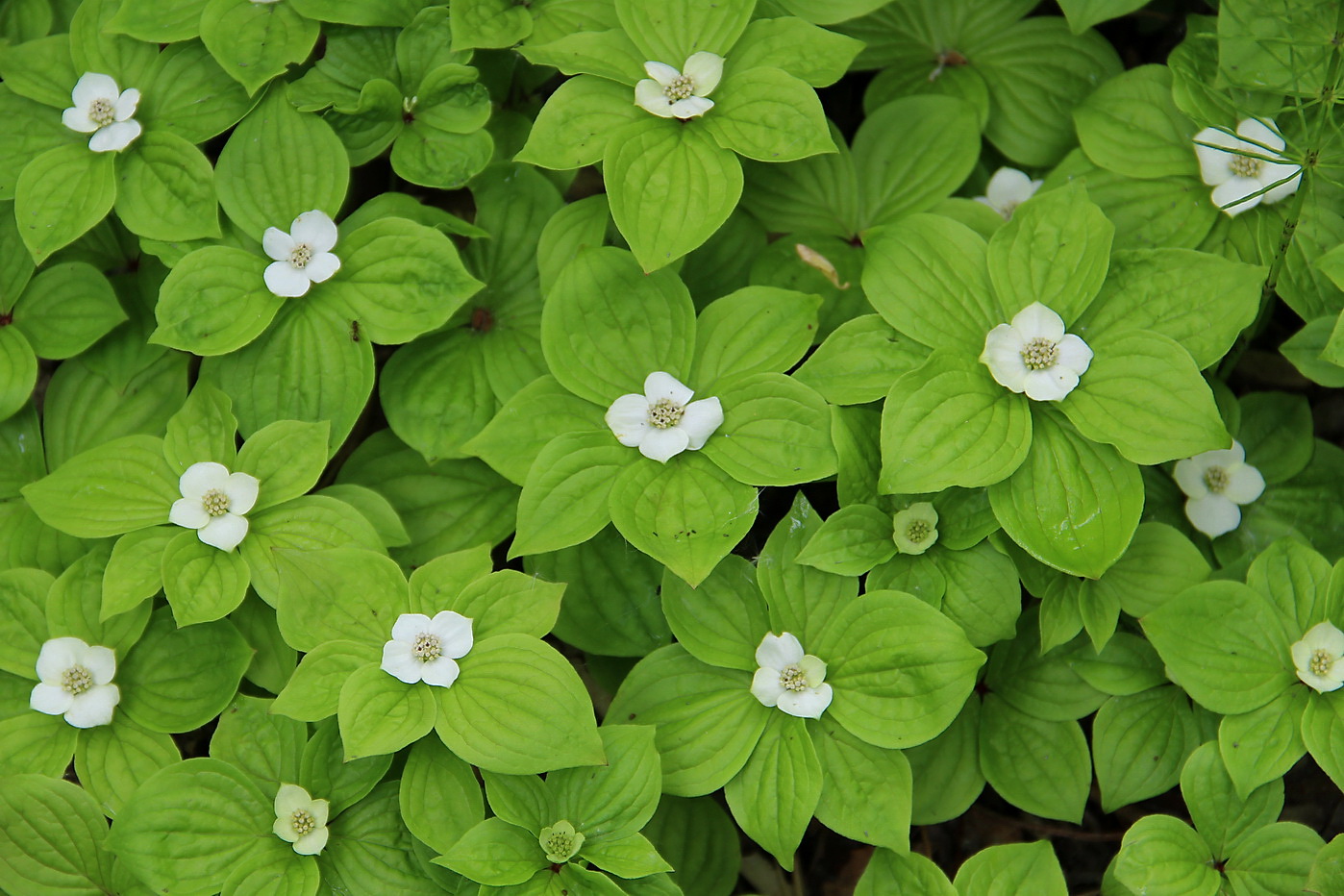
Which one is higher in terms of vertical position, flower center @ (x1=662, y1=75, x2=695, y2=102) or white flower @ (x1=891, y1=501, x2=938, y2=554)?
flower center @ (x1=662, y1=75, x2=695, y2=102)

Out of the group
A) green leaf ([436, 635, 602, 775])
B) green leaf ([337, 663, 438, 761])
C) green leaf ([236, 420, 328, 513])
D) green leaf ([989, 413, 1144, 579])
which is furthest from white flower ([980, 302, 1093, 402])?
green leaf ([236, 420, 328, 513])

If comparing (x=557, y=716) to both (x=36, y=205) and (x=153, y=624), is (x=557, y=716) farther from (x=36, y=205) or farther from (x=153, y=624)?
(x=36, y=205)

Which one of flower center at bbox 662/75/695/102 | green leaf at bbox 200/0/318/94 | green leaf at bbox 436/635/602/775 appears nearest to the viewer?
green leaf at bbox 436/635/602/775

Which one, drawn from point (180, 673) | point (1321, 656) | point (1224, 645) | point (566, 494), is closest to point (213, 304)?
point (180, 673)

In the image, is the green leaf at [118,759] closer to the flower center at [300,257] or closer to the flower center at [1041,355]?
the flower center at [300,257]

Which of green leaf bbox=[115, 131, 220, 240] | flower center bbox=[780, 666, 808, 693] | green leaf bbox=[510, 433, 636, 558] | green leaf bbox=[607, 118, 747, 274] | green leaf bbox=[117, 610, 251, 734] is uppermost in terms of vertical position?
green leaf bbox=[607, 118, 747, 274]

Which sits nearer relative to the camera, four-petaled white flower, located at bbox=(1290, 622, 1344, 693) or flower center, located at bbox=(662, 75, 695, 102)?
four-petaled white flower, located at bbox=(1290, 622, 1344, 693)

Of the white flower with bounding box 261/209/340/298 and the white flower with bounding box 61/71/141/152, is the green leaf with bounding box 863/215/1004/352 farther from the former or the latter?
the white flower with bounding box 61/71/141/152
